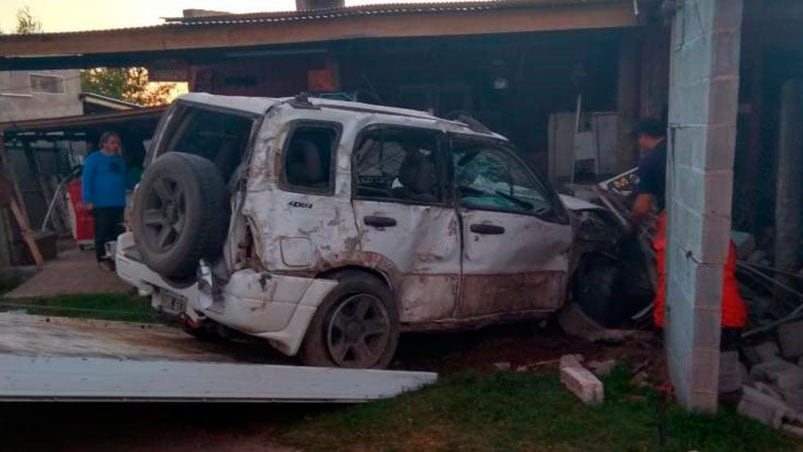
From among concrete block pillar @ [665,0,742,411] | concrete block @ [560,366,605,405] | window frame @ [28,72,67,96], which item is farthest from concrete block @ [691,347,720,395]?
window frame @ [28,72,67,96]

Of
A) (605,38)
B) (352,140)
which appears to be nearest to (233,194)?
(352,140)

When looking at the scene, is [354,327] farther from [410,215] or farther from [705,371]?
[705,371]

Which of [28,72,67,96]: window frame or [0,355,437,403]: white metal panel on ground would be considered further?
[28,72,67,96]: window frame

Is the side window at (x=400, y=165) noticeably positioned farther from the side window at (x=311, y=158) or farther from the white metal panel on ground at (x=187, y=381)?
the white metal panel on ground at (x=187, y=381)

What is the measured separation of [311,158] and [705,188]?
8.08 feet

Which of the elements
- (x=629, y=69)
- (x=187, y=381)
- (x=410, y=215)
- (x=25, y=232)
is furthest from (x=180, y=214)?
(x=25, y=232)

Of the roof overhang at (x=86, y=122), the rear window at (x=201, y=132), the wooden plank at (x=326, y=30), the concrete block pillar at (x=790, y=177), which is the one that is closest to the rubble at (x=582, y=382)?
the concrete block pillar at (x=790, y=177)

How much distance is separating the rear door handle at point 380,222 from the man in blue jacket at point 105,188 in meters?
4.98

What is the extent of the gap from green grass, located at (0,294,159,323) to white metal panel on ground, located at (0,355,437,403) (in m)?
3.36

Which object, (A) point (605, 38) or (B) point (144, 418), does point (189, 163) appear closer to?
(B) point (144, 418)

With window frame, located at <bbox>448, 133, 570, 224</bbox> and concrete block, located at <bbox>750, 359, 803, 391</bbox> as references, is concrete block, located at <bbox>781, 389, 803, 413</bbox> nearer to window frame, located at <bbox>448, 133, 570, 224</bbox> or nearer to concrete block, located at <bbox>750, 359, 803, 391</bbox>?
concrete block, located at <bbox>750, 359, 803, 391</bbox>

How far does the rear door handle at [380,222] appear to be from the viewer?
6.23 m

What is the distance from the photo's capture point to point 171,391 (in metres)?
5.04

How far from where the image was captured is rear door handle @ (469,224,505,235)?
6832 mm
